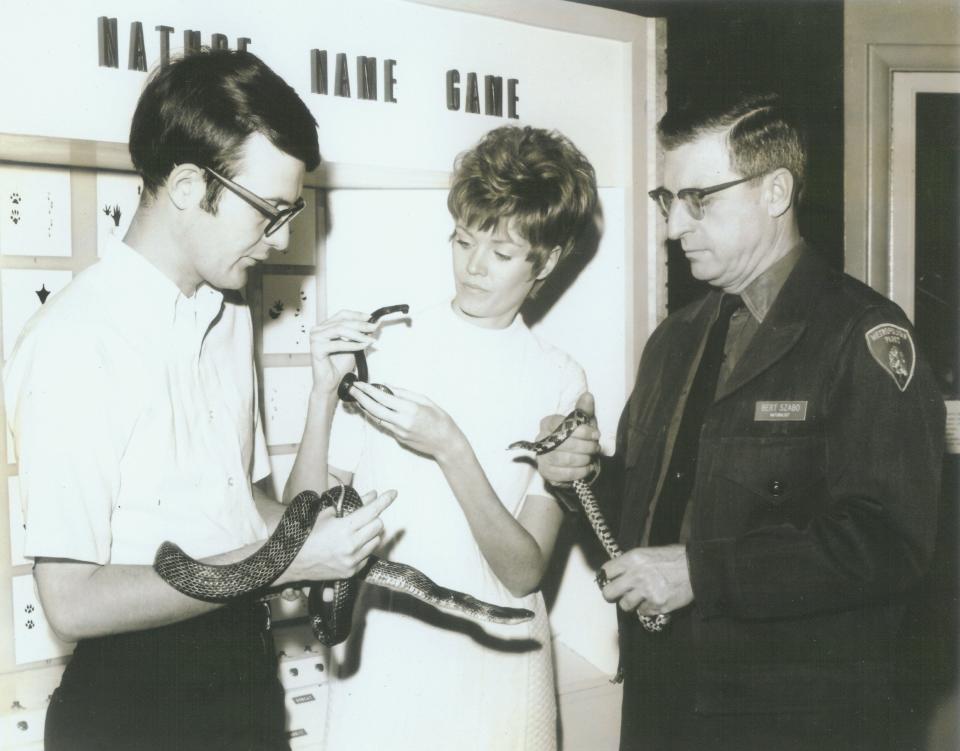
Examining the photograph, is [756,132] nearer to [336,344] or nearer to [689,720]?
[336,344]

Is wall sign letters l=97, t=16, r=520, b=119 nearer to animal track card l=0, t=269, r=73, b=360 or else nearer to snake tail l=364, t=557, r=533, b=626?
animal track card l=0, t=269, r=73, b=360

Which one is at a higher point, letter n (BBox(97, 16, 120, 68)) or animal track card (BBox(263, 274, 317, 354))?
letter n (BBox(97, 16, 120, 68))

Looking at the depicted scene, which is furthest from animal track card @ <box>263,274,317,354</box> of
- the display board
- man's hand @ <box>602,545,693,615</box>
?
man's hand @ <box>602,545,693,615</box>

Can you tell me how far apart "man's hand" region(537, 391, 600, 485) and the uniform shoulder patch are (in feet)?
1.91

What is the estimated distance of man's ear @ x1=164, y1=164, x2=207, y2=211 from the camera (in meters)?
1.40

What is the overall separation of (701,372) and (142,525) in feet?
3.98

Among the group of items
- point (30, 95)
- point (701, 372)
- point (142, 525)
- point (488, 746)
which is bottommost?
point (488, 746)

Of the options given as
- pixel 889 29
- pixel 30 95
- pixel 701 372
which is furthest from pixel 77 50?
pixel 889 29

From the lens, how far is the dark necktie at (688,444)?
1.75m

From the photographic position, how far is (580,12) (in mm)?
2016

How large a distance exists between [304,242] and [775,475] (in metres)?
1.13

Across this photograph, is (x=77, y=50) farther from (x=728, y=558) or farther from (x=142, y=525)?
(x=728, y=558)

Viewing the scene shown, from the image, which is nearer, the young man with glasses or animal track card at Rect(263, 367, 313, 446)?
the young man with glasses

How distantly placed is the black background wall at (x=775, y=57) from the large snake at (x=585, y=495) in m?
0.70
